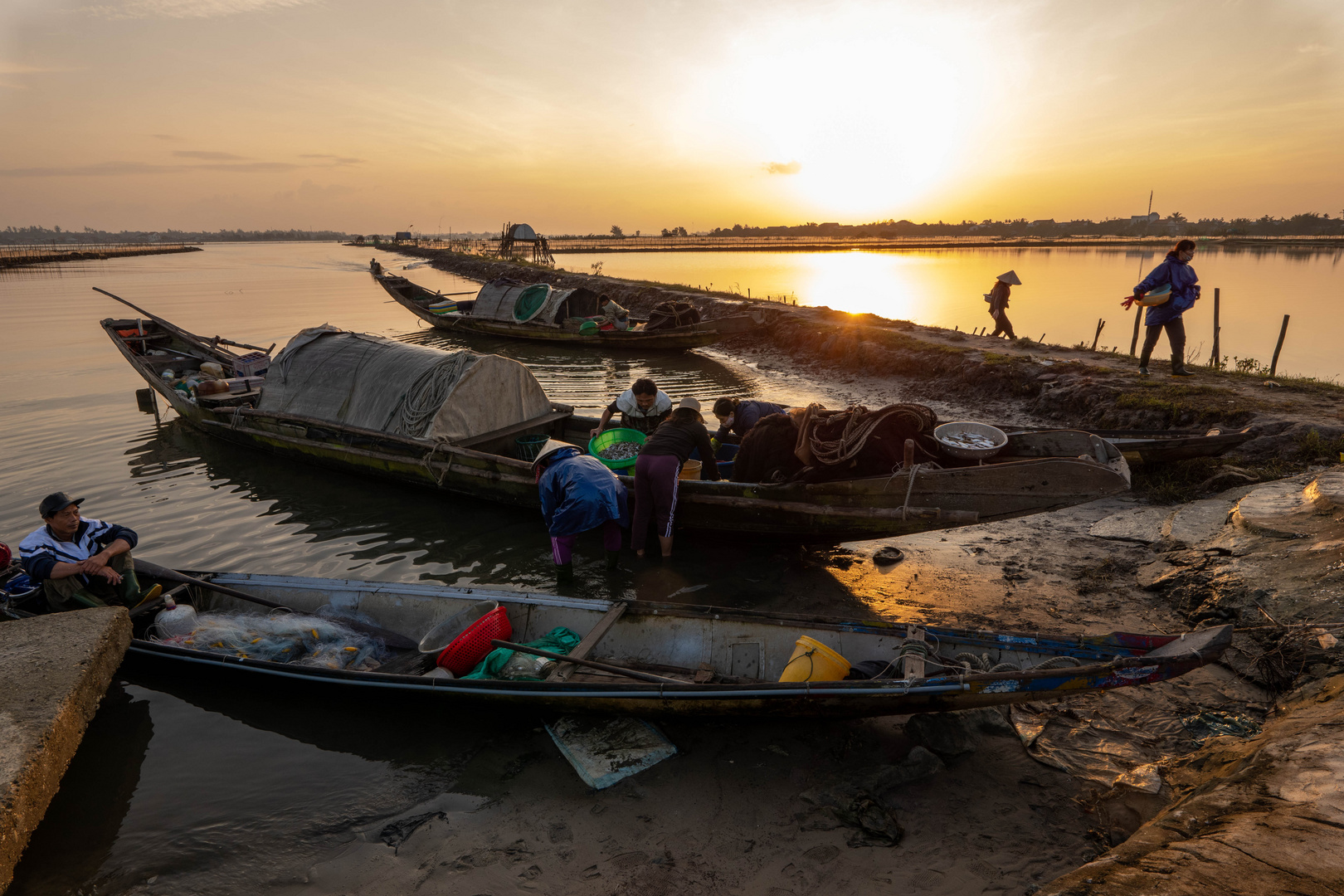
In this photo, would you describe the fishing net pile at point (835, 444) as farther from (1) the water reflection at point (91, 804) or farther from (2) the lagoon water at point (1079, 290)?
(2) the lagoon water at point (1079, 290)

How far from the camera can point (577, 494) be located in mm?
6355

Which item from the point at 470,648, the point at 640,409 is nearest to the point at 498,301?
the point at 640,409

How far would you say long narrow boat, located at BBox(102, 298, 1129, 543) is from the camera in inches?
221

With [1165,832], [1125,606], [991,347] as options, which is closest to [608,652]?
[1165,832]

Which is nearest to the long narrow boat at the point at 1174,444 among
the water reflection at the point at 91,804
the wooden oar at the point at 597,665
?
the wooden oar at the point at 597,665

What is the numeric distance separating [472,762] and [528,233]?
5464 cm

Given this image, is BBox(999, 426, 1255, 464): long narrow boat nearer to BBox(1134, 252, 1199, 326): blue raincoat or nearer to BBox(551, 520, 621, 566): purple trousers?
BBox(1134, 252, 1199, 326): blue raincoat

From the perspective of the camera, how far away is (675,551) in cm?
767

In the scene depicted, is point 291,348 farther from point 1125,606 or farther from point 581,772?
point 1125,606

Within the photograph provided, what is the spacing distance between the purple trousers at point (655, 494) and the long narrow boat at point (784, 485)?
308 millimetres

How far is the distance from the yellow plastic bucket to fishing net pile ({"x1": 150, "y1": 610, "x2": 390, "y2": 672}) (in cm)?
347

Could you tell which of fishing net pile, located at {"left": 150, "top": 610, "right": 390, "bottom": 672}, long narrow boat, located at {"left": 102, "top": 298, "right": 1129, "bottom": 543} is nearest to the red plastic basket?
fishing net pile, located at {"left": 150, "top": 610, "right": 390, "bottom": 672}

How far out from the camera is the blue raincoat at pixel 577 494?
637 centimetres

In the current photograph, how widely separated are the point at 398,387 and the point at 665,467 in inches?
185
